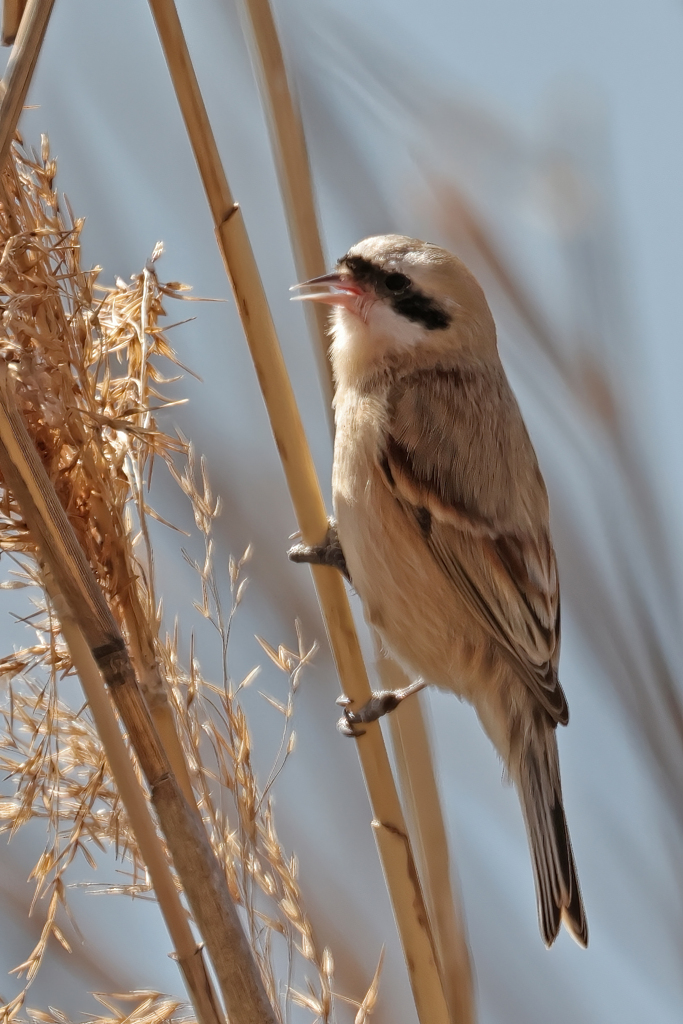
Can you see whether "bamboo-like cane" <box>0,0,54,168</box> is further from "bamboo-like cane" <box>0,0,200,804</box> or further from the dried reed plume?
the dried reed plume

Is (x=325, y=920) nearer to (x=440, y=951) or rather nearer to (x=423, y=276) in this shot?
(x=440, y=951)

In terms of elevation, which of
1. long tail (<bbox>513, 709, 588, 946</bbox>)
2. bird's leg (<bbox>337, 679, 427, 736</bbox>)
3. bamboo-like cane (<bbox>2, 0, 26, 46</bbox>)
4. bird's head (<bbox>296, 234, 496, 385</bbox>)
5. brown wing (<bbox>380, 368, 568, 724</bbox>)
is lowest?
long tail (<bbox>513, 709, 588, 946</bbox>)

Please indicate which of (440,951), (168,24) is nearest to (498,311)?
(168,24)

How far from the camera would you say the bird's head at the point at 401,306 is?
1.76m

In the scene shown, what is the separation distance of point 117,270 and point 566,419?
0.99 meters

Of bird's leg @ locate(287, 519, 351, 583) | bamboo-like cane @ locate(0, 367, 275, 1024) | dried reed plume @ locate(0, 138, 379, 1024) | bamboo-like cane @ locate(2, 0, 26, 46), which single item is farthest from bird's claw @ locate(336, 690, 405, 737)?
bamboo-like cane @ locate(2, 0, 26, 46)

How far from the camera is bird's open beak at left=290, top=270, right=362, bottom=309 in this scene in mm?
1503

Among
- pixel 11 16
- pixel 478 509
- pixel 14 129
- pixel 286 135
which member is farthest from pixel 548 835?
pixel 11 16

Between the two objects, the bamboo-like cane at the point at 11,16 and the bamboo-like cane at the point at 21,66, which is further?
the bamboo-like cane at the point at 11,16

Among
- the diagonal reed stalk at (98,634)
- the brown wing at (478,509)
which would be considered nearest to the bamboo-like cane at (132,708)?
the diagonal reed stalk at (98,634)

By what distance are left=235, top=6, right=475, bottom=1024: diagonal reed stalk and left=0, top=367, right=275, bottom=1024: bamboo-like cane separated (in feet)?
1.79

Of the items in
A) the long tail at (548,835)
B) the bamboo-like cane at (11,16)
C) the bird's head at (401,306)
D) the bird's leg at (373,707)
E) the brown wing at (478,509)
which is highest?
the bamboo-like cane at (11,16)

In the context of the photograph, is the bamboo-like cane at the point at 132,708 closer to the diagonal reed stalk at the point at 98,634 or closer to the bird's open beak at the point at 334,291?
the diagonal reed stalk at the point at 98,634

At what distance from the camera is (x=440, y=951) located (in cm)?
148
